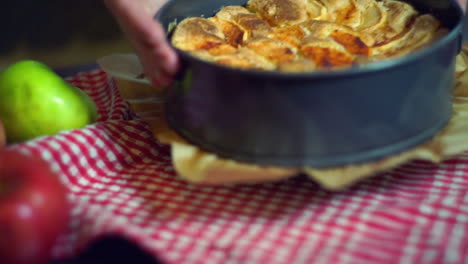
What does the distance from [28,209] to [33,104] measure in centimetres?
48

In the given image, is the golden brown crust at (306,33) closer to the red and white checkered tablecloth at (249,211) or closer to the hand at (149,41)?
the hand at (149,41)

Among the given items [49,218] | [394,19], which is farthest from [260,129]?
[394,19]

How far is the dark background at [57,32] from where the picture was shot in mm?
2713

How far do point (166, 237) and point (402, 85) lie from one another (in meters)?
0.49

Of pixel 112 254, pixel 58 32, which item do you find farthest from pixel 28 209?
pixel 58 32

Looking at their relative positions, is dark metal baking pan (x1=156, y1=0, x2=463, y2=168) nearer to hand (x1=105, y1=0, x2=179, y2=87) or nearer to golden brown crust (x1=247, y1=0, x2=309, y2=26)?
hand (x1=105, y1=0, x2=179, y2=87)

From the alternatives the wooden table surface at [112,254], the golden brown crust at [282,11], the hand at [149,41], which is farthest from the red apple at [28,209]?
the golden brown crust at [282,11]

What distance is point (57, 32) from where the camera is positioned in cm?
280

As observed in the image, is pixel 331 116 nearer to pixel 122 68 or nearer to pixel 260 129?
pixel 260 129

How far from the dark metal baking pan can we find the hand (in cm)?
3

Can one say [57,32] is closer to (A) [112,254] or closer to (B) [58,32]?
(B) [58,32]

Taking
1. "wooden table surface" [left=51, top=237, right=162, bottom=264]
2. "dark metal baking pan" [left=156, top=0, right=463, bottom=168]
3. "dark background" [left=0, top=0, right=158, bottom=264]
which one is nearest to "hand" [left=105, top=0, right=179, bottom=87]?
"dark metal baking pan" [left=156, top=0, right=463, bottom=168]

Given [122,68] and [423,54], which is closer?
[423,54]

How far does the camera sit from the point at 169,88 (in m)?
1.08
